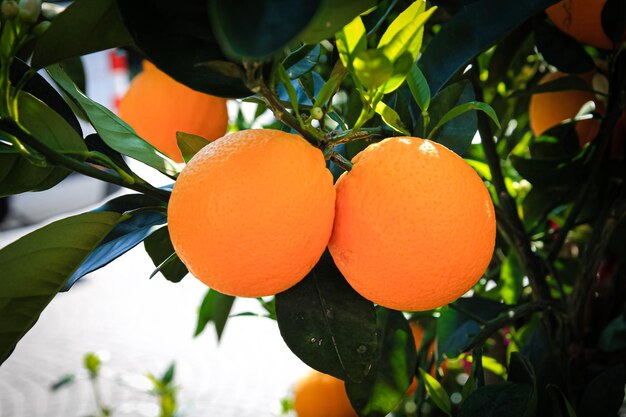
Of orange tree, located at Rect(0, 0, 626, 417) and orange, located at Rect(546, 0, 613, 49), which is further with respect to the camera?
orange, located at Rect(546, 0, 613, 49)

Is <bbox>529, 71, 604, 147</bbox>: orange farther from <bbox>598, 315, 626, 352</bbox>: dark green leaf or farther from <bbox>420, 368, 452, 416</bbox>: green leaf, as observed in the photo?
<bbox>420, 368, 452, 416</bbox>: green leaf

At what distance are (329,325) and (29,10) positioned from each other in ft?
0.79

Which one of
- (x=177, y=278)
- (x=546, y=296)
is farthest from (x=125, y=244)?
(x=546, y=296)

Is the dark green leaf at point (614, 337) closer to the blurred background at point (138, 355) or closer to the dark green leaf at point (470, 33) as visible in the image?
the dark green leaf at point (470, 33)

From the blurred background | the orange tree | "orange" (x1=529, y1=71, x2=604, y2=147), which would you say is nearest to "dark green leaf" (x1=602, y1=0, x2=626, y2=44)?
the orange tree

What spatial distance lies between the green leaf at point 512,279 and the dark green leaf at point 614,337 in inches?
3.9

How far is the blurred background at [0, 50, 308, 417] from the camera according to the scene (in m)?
2.30

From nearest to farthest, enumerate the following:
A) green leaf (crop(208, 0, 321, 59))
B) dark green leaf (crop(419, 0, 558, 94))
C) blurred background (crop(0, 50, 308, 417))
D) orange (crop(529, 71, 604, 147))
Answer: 1. green leaf (crop(208, 0, 321, 59))
2. dark green leaf (crop(419, 0, 558, 94))
3. orange (crop(529, 71, 604, 147))
4. blurred background (crop(0, 50, 308, 417))

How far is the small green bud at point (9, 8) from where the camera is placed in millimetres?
324

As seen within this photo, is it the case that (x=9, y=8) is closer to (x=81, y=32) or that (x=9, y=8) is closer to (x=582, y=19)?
(x=81, y=32)

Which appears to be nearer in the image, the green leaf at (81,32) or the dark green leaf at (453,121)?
the green leaf at (81,32)

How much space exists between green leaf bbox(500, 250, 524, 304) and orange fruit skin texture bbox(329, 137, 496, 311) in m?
0.35

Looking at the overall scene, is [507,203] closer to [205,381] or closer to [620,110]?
[620,110]

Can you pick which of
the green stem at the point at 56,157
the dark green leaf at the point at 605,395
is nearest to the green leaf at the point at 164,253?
the green stem at the point at 56,157
